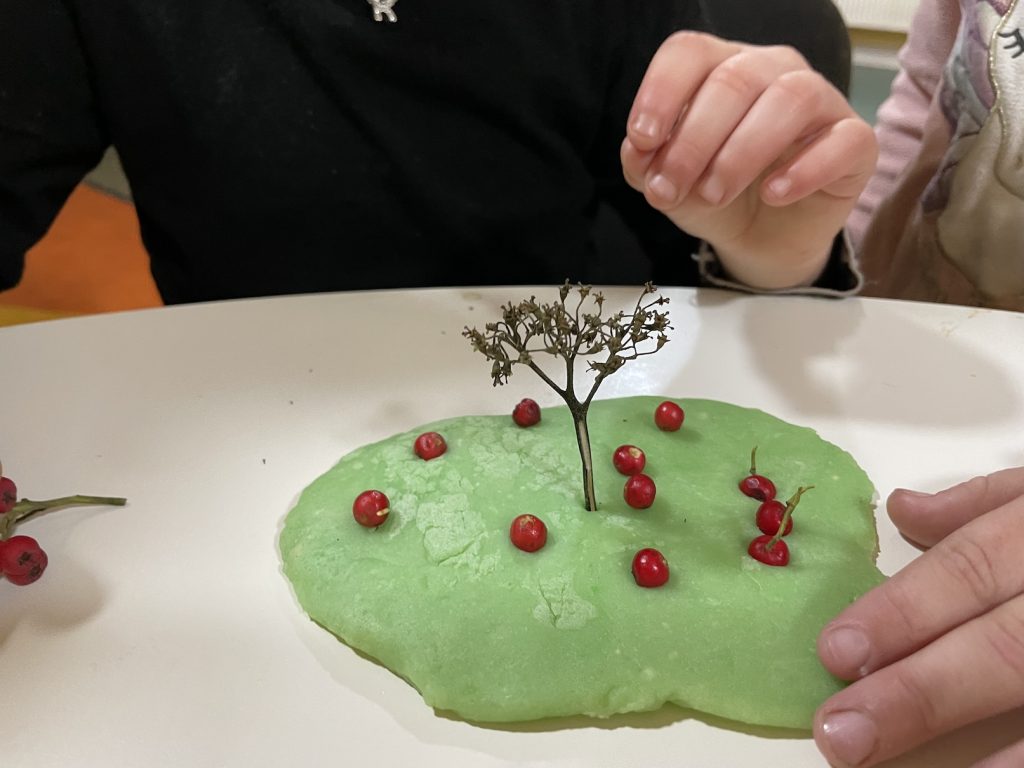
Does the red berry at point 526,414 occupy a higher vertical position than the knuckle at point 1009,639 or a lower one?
lower

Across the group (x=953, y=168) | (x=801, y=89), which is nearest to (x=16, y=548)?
(x=801, y=89)

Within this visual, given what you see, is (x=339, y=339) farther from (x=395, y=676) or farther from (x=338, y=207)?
(x=395, y=676)

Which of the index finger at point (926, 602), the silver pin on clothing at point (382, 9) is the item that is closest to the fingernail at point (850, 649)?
the index finger at point (926, 602)

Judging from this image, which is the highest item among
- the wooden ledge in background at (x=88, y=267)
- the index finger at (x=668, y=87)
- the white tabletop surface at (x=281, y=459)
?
the index finger at (x=668, y=87)

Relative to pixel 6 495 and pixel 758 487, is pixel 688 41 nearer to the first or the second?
pixel 758 487

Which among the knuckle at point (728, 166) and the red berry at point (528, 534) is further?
the knuckle at point (728, 166)

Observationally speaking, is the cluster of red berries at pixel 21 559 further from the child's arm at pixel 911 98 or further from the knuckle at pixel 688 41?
the child's arm at pixel 911 98
